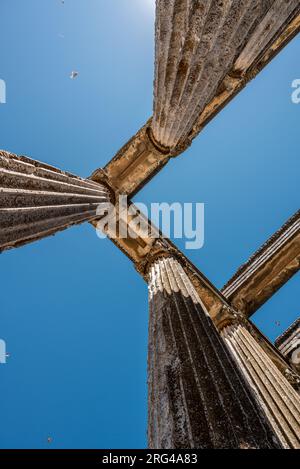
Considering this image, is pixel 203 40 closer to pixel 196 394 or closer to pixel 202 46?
pixel 202 46

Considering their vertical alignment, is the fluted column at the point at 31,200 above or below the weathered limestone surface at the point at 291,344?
above

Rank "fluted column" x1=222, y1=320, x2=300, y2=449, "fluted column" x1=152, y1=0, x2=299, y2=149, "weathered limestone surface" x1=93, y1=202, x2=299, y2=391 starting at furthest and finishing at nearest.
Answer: "weathered limestone surface" x1=93, y1=202, x2=299, y2=391 < "fluted column" x1=222, y1=320, x2=300, y2=449 < "fluted column" x1=152, y1=0, x2=299, y2=149

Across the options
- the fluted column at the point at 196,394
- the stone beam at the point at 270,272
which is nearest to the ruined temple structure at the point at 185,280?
the fluted column at the point at 196,394

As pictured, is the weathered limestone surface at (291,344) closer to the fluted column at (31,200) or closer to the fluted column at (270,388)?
the fluted column at (270,388)

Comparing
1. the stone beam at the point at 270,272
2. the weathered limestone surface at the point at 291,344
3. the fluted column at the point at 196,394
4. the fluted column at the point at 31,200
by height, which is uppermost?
Result: the fluted column at the point at 31,200

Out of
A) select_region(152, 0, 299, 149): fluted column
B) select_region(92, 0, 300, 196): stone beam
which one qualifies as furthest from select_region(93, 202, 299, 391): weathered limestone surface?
select_region(152, 0, 299, 149): fluted column

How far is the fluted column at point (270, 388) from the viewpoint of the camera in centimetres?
413

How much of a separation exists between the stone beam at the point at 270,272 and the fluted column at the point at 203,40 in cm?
635

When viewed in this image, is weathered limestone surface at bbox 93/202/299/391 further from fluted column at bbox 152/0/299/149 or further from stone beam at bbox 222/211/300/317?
fluted column at bbox 152/0/299/149

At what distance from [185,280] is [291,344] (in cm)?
523

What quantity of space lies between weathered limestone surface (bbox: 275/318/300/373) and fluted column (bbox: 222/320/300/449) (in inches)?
101

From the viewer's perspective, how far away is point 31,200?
397 centimetres

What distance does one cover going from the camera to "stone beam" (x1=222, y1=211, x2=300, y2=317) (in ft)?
35.9

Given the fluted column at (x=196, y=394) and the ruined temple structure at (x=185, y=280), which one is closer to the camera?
the fluted column at (x=196, y=394)
